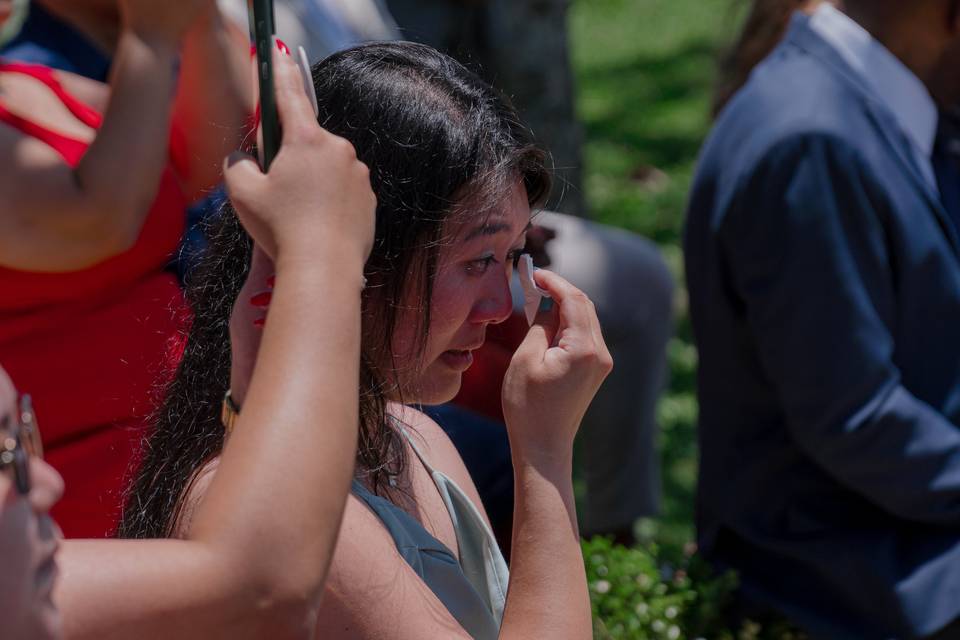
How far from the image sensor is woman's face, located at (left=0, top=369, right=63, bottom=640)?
96 cm

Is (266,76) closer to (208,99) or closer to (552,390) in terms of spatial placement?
(552,390)

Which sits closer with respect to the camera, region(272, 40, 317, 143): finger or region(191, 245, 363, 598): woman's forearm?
region(191, 245, 363, 598): woman's forearm

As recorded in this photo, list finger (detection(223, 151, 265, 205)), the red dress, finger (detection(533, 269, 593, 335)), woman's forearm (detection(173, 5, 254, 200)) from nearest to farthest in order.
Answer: finger (detection(223, 151, 265, 205)) → finger (detection(533, 269, 593, 335)) → the red dress → woman's forearm (detection(173, 5, 254, 200))

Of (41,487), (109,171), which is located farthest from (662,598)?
(41,487)

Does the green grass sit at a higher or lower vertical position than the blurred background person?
lower

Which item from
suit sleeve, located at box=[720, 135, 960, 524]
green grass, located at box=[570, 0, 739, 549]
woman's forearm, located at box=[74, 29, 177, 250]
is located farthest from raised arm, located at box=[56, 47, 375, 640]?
green grass, located at box=[570, 0, 739, 549]

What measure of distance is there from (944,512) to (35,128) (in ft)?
6.03

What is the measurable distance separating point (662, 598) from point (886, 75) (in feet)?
3.79

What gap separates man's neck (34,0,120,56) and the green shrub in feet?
4.63

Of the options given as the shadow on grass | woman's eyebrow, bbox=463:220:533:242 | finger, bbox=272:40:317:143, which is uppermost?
finger, bbox=272:40:317:143

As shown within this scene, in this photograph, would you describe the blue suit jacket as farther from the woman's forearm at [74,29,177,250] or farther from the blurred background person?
the woman's forearm at [74,29,177,250]

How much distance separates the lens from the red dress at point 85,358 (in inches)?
88.0

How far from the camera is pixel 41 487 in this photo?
1.01 m

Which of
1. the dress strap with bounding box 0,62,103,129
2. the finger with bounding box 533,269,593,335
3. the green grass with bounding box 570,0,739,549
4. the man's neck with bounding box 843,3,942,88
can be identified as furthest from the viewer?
the green grass with bounding box 570,0,739,549
